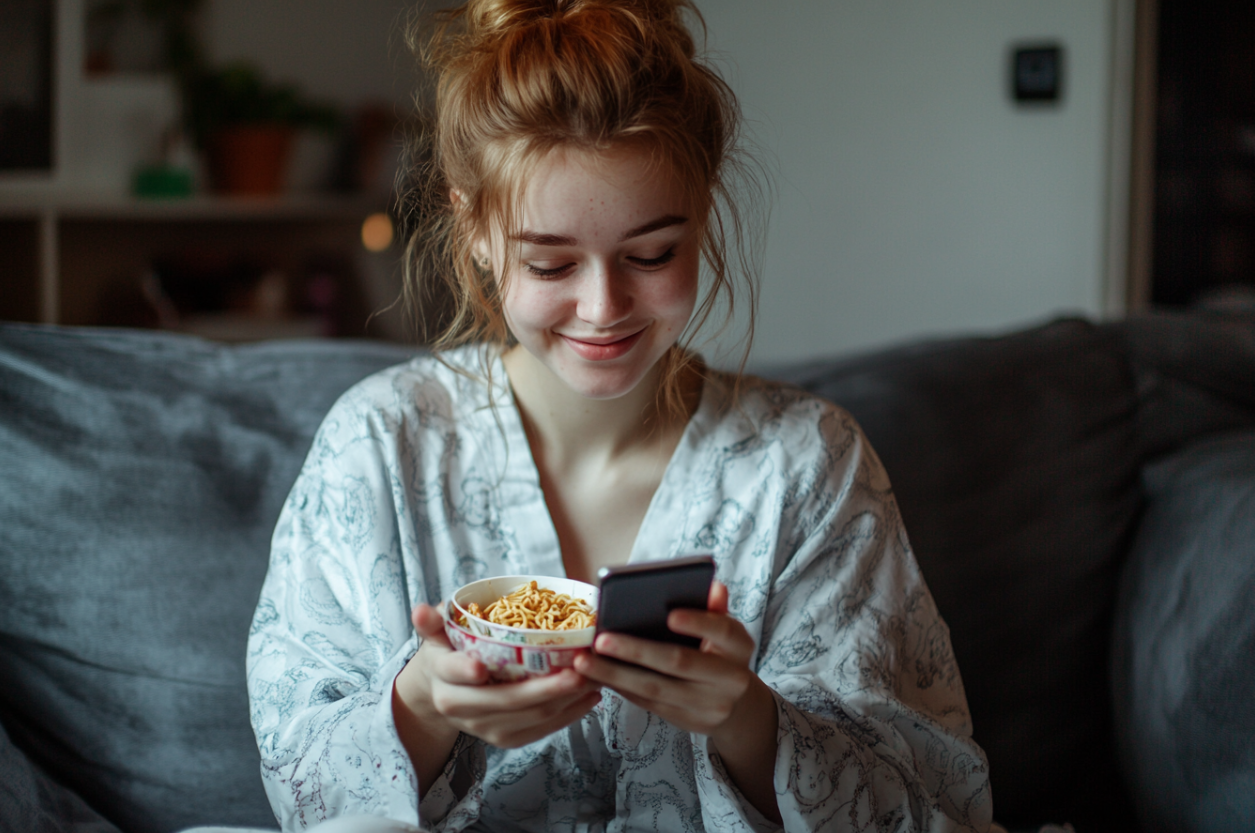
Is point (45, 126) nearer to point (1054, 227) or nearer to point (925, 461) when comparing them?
point (925, 461)

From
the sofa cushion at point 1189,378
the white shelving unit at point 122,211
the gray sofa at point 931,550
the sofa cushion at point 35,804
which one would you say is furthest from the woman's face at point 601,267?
the white shelving unit at point 122,211

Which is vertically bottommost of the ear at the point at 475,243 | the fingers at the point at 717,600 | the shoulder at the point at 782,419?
the fingers at the point at 717,600

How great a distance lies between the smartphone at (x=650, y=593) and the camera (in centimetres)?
66

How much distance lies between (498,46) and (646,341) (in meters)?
0.29

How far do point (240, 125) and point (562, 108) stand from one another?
90.2 inches

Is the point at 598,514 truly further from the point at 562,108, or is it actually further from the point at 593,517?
the point at 562,108

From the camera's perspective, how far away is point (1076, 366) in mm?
1488

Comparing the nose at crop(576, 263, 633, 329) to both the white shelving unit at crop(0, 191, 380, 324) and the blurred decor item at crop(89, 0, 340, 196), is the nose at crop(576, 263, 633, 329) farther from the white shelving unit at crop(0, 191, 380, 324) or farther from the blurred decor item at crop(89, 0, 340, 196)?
the blurred decor item at crop(89, 0, 340, 196)

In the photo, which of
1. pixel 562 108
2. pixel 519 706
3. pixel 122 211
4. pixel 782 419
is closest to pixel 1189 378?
pixel 782 419

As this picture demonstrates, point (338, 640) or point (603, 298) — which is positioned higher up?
point (603, 298)

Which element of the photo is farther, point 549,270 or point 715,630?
point 549,270

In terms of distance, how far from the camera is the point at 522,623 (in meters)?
0.75

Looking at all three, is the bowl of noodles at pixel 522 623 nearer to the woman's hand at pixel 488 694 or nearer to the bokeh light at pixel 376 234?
the woman's hand at pixel 488 694

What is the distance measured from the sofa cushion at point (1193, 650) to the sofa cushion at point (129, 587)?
999mm
